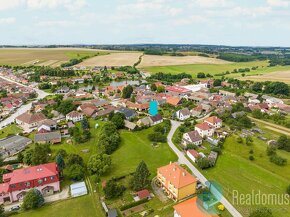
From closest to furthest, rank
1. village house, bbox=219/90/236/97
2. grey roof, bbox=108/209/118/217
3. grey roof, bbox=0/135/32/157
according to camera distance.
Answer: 1. grey roof, bbox=108/209/118/217
2. grey roof, bbox=0/135/32/157
3. village house, bbox=219/90/236/97

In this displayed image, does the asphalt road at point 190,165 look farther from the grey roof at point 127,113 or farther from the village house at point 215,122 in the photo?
the grey roof at point 127,113

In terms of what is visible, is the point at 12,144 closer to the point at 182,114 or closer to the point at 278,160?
the point at 182,114

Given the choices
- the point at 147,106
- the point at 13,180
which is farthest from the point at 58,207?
the point at 147,106

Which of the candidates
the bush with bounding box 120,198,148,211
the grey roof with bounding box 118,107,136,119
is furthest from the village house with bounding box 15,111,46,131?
the bush with bounding box 120,198,148,211

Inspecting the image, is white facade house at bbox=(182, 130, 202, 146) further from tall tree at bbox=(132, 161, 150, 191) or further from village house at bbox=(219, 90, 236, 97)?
village house at bbox=(219, 90, 236, 97)

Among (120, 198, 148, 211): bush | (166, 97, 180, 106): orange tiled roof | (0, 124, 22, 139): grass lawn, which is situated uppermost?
(166, 97, 180, 106): orange tiled roof

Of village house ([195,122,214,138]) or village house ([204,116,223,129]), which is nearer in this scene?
village house ([195,122,214,138])

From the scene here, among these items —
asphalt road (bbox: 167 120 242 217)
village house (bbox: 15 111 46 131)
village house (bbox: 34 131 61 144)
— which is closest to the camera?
asphalt road (bbox: 167 120 242 217)
